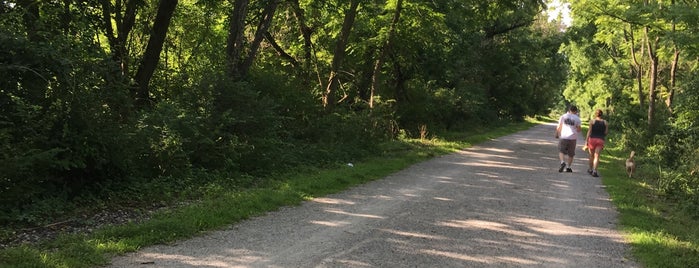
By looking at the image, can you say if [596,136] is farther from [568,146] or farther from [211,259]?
[211,259]

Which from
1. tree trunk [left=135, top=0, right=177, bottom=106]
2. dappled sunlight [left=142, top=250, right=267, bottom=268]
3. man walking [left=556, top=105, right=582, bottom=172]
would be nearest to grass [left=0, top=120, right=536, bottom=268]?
dappled sunlight [left=142, top=250, right=267, bottom=268]

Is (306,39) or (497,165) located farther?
(306,39)

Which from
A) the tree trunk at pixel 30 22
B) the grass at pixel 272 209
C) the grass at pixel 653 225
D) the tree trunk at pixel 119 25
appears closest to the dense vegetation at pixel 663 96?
the grass at pixel 653 225

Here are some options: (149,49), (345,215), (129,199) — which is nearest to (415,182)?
(345,215)

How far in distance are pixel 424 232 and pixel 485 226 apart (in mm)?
1030

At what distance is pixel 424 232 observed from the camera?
21.1 ft

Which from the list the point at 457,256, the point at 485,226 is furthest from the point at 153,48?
the point at 457,256

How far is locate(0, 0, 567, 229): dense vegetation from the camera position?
640cm

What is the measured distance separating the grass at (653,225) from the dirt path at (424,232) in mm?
225

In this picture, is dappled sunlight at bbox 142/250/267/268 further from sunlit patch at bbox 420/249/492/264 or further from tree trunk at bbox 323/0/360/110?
tree trunk at bbox 323/0/360/110

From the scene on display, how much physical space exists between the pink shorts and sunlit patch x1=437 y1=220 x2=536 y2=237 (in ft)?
24.0

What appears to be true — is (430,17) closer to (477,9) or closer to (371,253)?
(477,9)

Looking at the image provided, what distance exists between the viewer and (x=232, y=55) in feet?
39.7

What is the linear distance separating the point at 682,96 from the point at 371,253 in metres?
16.2
